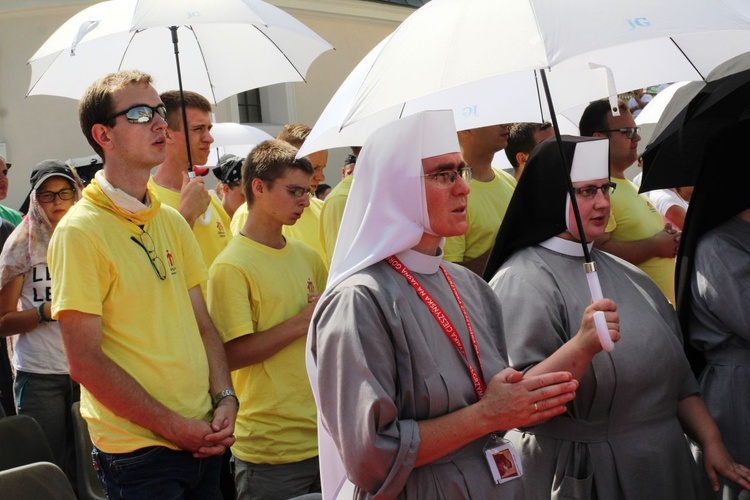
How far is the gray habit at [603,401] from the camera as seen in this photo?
4.23 m

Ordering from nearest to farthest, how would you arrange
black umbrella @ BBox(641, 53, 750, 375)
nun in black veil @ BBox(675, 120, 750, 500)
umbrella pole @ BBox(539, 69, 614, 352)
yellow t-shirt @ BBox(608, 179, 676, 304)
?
umbrella pole @ BBox(539, 69, 614, 352) < nun in black veil @ BBox(675, 120, 750, 500) < black umbrella @ BBox(641, 53, 750, 375) < yellow t-shirt @ BBox(608, 179, 676, 304)

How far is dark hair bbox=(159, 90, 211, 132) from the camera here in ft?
19.6

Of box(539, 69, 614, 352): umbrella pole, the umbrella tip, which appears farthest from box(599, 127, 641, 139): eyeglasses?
the umbrella tip

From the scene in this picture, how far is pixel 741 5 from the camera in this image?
3914 millimetres

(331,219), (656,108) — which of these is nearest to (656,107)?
(656,108)

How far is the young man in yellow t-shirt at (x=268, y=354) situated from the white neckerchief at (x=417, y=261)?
1.62 metres

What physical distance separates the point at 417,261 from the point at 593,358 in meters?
1.07

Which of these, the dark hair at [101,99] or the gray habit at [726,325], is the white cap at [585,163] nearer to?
the gray habit at [726,325]

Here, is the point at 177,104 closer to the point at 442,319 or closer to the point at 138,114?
the point at 138,114

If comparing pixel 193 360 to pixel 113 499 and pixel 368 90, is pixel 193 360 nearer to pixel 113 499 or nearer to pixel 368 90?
pixel 113 499

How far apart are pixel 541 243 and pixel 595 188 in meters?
0.32

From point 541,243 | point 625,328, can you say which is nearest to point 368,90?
point 541,243

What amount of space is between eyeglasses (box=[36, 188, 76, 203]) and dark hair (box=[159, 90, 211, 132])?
3.01 feet

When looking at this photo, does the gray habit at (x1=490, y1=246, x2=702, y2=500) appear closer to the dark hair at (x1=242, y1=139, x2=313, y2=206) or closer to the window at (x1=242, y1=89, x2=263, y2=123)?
the dark hair at (x1=242, y1=139, x2=313, y2=206)
